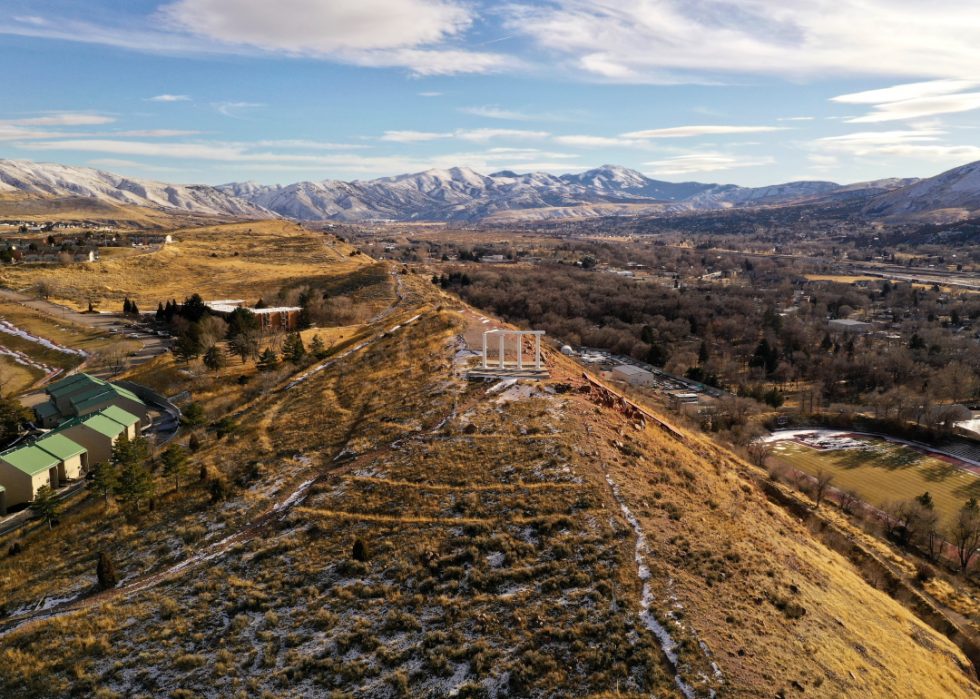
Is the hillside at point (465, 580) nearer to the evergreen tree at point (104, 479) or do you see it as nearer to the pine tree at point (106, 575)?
the pine tree at point (106, 575)

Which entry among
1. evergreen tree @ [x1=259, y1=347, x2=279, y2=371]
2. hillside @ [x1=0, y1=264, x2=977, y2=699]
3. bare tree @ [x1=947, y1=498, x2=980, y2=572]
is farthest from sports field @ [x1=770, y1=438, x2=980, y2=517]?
evergreen tree @ [x1=259, y1=347, x2=279, y2=371]

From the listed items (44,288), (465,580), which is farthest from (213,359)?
(44,288)

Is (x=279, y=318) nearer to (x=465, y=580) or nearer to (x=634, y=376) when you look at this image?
(x=634, y=376)

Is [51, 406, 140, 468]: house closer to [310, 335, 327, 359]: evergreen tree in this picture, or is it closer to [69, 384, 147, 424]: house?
[69, 384, 147, 424]: house

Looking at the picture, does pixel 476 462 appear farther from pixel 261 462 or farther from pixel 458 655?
pixel 261 462

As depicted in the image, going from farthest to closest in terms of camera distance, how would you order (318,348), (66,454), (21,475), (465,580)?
(318,348)
(66,454)
(21,475)
(465,580)

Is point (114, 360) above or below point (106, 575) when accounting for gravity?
above

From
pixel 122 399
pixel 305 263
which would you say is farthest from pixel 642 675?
pixel 305 263
